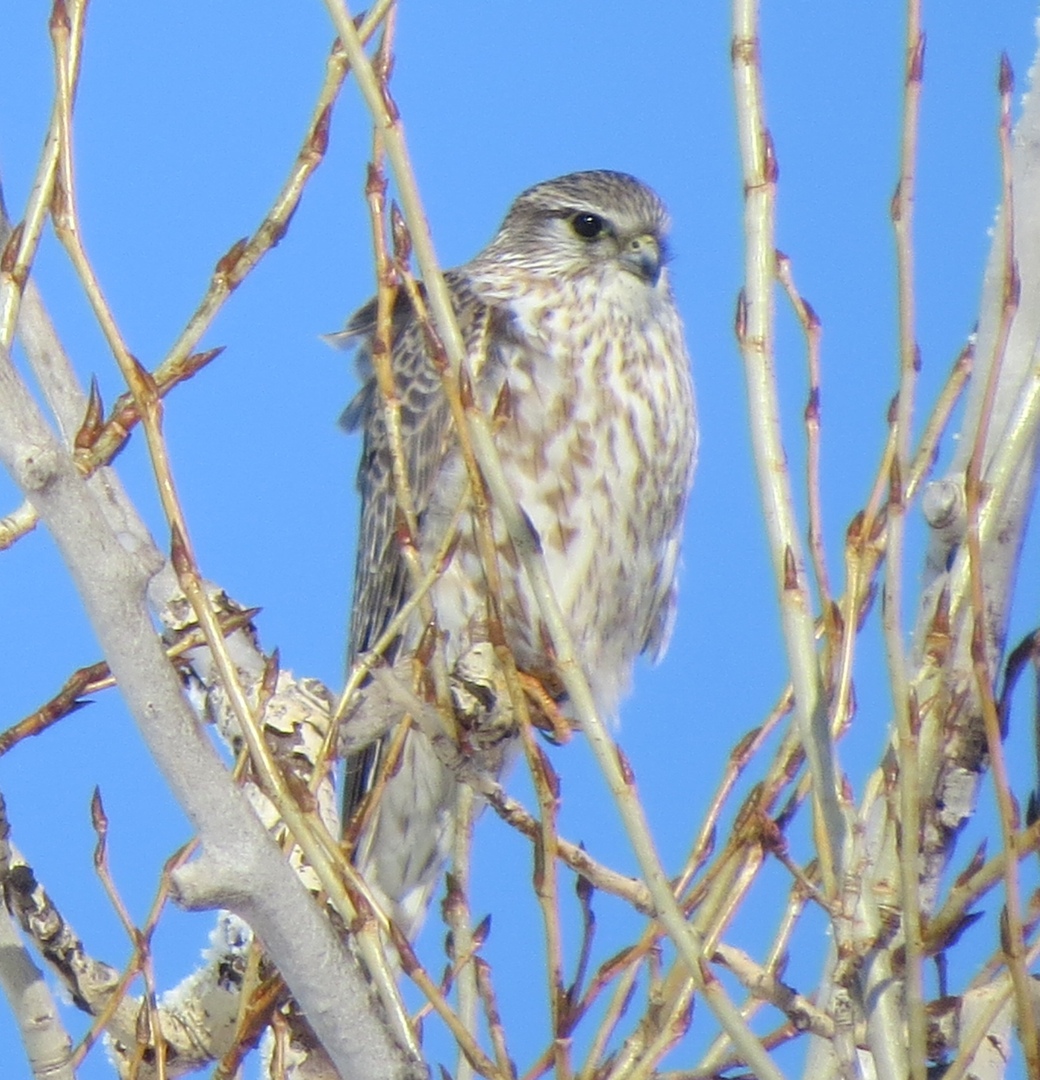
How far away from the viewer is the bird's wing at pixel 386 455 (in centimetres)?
297

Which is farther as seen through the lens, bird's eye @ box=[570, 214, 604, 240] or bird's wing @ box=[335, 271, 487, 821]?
bird's eye @ box=[570, 214, 604, 240]

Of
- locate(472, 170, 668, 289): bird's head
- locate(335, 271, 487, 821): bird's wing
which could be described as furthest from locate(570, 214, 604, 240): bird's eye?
locate(335, 271, 487, 821): bird's wing

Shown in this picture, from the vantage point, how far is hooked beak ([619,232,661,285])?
310 centimetres

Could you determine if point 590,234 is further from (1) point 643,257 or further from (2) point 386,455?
(2) point 386,455

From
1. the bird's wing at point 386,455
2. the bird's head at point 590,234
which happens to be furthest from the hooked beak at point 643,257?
the bird's wing at point 386,455

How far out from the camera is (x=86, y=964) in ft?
6.00

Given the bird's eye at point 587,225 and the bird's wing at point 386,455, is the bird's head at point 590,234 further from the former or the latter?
the bird's wing at point 386,455

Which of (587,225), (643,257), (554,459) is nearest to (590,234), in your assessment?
(587,225)

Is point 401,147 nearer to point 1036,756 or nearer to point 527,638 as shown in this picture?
point 1036,756

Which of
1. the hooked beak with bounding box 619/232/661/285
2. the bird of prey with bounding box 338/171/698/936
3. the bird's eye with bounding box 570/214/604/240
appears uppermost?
the bird's eye with bounding box 570/214/604/240

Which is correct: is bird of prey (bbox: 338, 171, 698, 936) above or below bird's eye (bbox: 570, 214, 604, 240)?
below

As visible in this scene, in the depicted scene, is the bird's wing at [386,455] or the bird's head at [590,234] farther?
the bird's head at [590,234]

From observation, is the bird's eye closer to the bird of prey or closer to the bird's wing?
the bird of prey

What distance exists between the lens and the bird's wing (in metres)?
2.97
